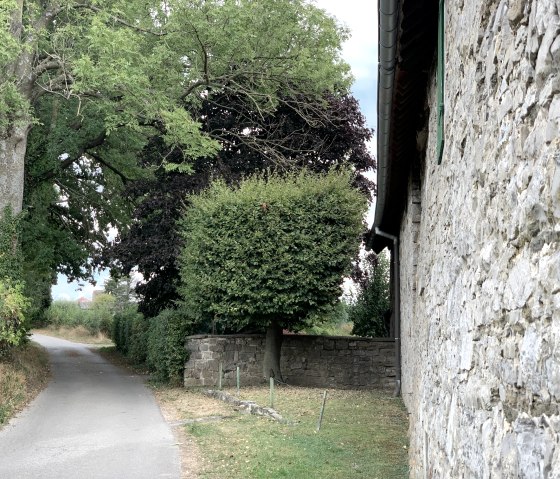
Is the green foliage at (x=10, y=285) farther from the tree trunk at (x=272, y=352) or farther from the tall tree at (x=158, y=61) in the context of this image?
the tree trunk at (x=272, y=352)

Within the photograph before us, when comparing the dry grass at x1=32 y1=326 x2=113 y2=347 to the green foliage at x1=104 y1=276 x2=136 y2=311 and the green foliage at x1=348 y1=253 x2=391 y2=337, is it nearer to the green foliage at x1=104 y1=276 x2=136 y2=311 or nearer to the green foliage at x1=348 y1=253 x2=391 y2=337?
the green foliage at x1=104 y1=276 x2=136 y2=311

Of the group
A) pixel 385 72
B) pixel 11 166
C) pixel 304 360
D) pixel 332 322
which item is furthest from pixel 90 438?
pixel 332 322

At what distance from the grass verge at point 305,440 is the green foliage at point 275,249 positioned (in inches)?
119

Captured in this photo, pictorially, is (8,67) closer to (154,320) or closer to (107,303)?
(154,320)

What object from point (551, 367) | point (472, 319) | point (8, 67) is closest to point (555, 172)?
point (551, 367)

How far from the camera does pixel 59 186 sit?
24.6m

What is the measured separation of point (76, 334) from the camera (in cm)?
5012

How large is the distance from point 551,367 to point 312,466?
19.7ft

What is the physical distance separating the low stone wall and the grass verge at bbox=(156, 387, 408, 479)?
3173 mm

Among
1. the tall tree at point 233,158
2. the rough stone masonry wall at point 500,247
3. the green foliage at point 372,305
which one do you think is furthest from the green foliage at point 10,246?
the rough stone masonry wall at point 500,247

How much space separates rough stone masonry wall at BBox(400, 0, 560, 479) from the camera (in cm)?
207

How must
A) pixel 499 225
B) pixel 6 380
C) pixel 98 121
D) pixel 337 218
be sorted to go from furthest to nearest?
pixel 98 121 → pixel 337 218 → pixel 6 380 → pixel 499 225

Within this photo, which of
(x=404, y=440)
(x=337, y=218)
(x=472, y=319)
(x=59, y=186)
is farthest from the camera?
(x=59, y=186)

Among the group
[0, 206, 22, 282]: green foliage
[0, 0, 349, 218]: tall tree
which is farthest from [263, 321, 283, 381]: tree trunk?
[0, 206, 22, 282]: green foliage
